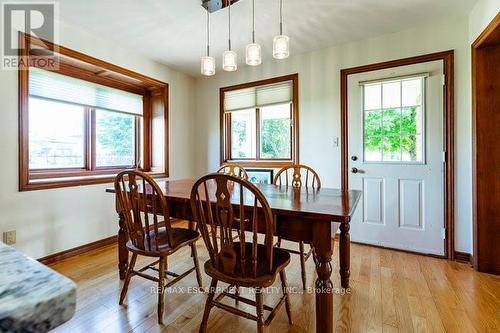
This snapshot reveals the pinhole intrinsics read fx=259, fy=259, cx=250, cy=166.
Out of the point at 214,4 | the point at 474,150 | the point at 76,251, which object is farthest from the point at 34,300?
the point at 474,150

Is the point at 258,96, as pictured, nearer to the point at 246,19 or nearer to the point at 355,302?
the point at 246,19

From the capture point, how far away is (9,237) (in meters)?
2.14

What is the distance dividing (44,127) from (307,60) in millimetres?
2959

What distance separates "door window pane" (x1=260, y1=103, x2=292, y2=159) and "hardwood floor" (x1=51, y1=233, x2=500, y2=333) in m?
1.55

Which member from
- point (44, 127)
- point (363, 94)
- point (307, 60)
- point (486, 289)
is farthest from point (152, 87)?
point (486, 289)

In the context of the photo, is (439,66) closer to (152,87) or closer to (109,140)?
(152,87)

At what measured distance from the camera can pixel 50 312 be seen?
329mm

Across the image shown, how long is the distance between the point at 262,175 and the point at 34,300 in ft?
10.6

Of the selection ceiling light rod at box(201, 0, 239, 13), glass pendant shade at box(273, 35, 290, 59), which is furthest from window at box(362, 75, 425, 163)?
ceiling light rod at box(201, 0, 239, 13)

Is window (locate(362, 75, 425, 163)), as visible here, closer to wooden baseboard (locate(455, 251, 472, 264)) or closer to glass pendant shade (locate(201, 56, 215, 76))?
wooden baseboard (locate(455, 251, 472, 264))

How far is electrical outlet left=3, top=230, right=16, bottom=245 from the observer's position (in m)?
2.12

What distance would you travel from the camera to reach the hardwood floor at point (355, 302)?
5.06 feet

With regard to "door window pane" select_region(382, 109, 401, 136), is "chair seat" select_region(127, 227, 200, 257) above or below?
below

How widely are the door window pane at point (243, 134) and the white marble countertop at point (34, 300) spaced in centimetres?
336
